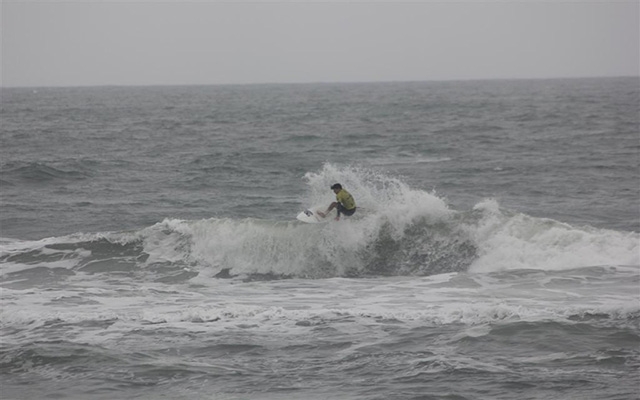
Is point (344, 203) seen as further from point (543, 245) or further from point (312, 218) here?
point (543, 245)

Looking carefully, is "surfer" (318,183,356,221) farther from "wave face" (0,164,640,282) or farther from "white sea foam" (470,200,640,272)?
"white sea foam" (470,200,640,272)

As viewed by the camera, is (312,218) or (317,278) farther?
(312,218)

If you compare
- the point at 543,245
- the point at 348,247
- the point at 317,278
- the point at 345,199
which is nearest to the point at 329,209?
the point at 345,199

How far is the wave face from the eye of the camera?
17.3 m

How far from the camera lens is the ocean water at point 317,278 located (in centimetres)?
1038

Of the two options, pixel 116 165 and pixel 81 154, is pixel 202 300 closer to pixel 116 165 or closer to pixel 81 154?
pixel 116 165

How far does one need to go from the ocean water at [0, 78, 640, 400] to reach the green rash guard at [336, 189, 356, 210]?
609mm

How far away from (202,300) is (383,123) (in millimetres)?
41870

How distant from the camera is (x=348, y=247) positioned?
1830 centimetres

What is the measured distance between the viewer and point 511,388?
970 centimetres

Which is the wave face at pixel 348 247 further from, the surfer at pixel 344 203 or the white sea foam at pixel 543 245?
the surfer at pixel 344 203

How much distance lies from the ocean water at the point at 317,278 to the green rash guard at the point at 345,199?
0.61m

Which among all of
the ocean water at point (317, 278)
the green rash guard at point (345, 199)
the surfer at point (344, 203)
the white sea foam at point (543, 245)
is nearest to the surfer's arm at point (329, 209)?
the surfer at point (344, 203)

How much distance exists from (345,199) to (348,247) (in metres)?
1.06
